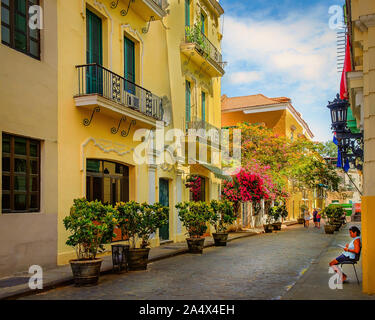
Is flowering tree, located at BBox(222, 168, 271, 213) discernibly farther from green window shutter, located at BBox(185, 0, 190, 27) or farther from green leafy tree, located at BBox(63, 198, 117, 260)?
green leafy tree, located at BBox(63, 198, 117, 260)

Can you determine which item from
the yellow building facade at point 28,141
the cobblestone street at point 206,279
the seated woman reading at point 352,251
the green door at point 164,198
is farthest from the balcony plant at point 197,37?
the seated woman reading at point 352,251

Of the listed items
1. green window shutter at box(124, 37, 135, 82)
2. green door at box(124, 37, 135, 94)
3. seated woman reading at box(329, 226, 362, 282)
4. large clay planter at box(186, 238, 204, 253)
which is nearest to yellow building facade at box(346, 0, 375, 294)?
seated woman reading at box(329, 226, 362, 282)

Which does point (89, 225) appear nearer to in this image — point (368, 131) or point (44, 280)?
point (44, 280)

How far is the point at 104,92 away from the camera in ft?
42.1

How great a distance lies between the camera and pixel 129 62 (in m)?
15.3

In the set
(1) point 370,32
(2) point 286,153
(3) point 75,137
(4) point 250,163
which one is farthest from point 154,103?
(2) point 286,153

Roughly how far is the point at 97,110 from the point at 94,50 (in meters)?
1.99

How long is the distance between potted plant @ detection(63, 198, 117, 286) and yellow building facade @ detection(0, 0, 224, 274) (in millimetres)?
1612

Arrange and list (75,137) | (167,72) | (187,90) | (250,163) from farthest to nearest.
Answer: (250,163) < (187,90) < (167,72) < (75,137)

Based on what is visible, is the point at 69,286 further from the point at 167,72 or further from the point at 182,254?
the point at 167,72

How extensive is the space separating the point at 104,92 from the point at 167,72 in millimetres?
5576

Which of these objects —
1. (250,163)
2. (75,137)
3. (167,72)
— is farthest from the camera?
(250,163)

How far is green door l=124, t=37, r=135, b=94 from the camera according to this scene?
1486 centimetres

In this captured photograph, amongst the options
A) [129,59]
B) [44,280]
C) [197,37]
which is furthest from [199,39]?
[44,280]
